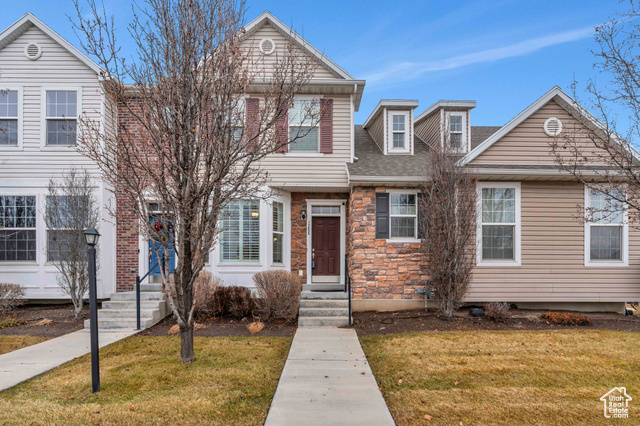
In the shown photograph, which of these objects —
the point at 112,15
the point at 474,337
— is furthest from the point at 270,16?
the point at 474,337

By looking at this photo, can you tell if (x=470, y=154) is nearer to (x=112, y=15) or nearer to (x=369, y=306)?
(x=369, y=306)

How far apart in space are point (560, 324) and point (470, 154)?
13.8ft

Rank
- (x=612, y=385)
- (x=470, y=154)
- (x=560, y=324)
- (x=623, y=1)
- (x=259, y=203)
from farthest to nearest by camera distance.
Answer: (x=259, y=203)
(x=470, y=154)
(x=560, y=324)
(x=623, y=1)
(x=612, y=385)

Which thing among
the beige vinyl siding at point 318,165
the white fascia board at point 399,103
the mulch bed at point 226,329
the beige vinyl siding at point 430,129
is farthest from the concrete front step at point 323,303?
the white fascia board at point 399,103

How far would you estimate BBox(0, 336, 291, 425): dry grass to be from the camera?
3809 millimetres

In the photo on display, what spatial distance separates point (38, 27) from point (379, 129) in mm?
9455

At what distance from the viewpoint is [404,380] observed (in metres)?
4.88

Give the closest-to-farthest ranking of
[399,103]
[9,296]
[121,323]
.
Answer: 1. [121,323]
2. [9,296]
3. [399,103]

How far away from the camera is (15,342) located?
6.85 m

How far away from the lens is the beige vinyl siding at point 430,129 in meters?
10.9

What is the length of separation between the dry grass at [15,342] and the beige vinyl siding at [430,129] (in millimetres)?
10132

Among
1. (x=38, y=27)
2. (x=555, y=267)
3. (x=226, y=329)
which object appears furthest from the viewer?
(x=38, y=27)

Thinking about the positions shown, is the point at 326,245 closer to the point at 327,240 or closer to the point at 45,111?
the point at 327,240

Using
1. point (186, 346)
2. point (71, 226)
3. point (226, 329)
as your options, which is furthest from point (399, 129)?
point (71, 226)
